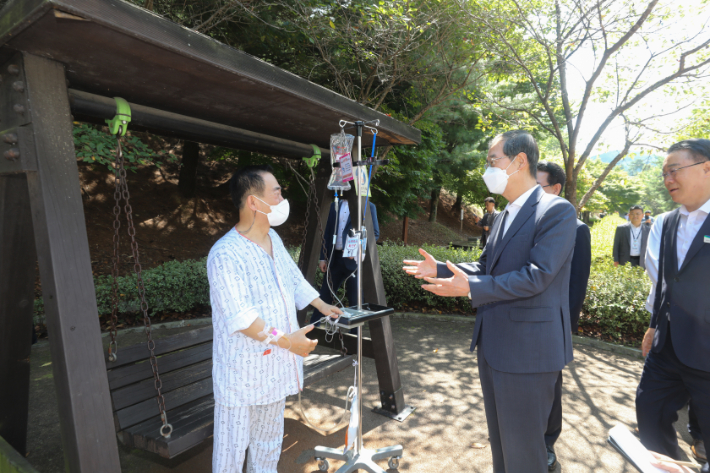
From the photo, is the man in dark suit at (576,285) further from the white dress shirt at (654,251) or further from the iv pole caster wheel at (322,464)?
the iv pole caster wheel at (322,464)

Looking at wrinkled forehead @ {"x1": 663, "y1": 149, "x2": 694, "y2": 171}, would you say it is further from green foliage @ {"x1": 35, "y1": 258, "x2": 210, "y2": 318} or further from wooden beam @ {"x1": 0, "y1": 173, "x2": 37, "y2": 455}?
green foliage @ {"x1": 35, "y1": 258, "x2": 210, "y2": 318}

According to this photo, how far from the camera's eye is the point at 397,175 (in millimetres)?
11273

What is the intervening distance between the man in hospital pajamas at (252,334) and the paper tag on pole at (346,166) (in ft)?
2.26

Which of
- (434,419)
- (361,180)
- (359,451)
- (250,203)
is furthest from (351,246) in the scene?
(434,419)

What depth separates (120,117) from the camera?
7.72 ft

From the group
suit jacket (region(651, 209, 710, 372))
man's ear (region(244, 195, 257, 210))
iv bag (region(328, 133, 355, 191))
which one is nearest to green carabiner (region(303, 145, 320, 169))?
iv bag (region(328, 133, 355, 191))

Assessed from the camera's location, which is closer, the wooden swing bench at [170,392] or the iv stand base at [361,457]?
the wooden swing bench at [170,392]

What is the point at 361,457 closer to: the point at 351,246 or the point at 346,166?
the point at 351,246

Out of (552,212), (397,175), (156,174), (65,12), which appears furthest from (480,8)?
(156,174)

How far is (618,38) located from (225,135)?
26.2 ft

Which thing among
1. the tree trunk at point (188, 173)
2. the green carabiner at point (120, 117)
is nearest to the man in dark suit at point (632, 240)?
the green carabiner at point (120, 117)

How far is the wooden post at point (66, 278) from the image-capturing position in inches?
73.3

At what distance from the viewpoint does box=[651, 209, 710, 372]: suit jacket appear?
2197 millimetres

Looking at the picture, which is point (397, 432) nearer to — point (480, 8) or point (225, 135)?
point (225, 135)
